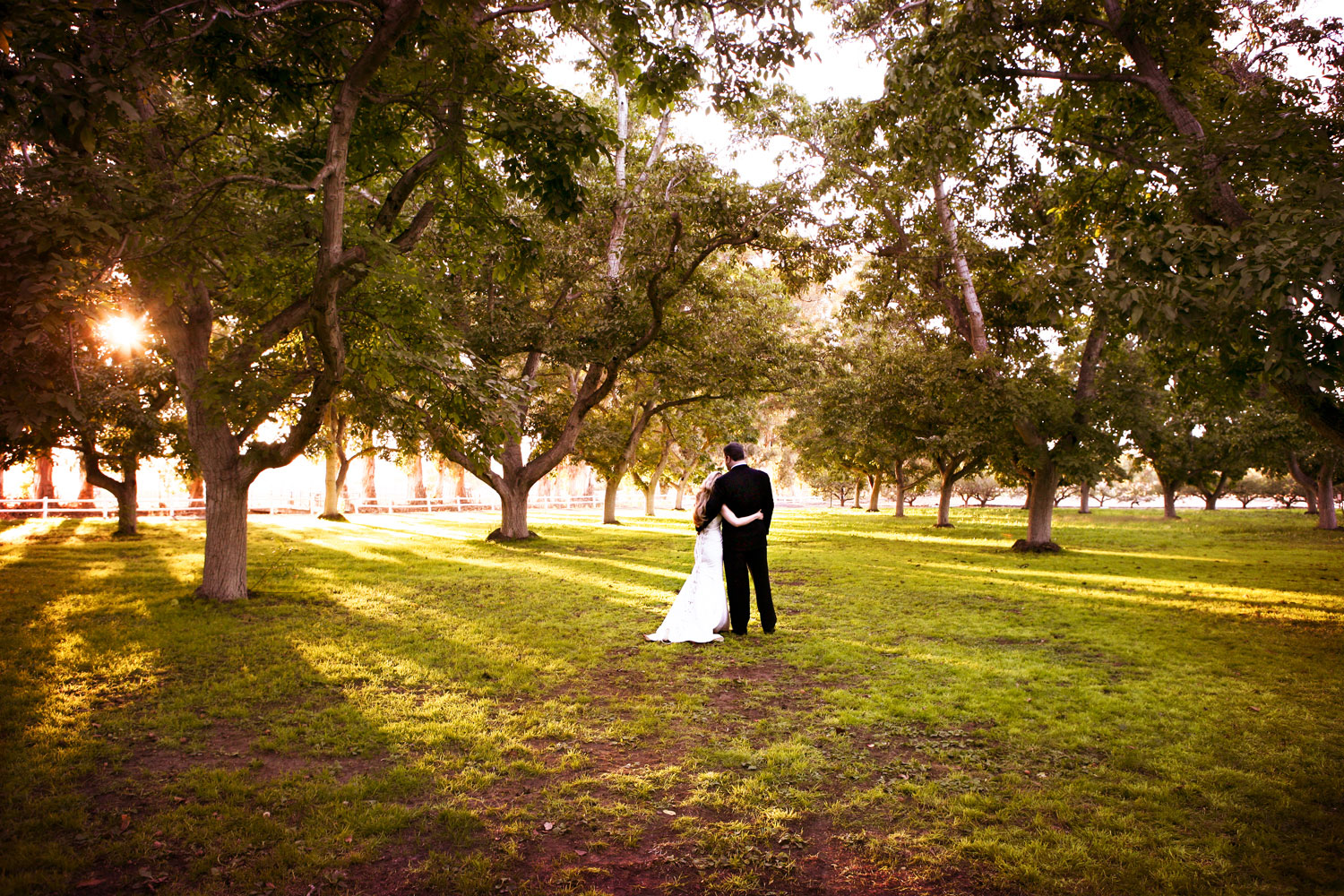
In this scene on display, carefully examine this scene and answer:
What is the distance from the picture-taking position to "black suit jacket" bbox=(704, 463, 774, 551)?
8.67 meters

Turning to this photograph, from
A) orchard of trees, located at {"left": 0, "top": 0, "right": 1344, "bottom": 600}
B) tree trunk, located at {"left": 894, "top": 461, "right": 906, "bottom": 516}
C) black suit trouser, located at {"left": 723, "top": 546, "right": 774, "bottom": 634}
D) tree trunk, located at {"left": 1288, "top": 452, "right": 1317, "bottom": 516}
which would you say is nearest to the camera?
orchard of trees, located at {"left": 0, "top": 0, "right": 1344, "bottom": 600}

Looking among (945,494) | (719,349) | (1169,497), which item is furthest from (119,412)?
(1169,497)

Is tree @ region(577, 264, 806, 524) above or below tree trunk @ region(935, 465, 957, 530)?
above

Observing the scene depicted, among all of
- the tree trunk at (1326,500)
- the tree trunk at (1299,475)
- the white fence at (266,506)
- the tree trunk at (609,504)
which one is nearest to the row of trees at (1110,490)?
the tree trunk at (1299,475)

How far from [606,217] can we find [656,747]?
16007mm

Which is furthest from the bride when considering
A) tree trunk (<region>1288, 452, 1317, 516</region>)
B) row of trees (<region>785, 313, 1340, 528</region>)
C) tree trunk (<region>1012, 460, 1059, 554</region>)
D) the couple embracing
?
tree trunk (<region>1288, 452, 1317, 516</region>)

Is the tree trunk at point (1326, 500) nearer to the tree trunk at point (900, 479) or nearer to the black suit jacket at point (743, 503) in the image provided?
the tree trunk at point (900, 479)

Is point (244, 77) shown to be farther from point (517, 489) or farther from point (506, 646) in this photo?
point (517, 489)

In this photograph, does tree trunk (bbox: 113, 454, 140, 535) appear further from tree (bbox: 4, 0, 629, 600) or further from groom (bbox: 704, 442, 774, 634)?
groom (bbox: 704, 442, 774, 634)

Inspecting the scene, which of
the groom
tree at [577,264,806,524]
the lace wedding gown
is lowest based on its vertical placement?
the lace wedding gown

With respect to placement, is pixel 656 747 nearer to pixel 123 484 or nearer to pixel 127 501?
pixel 127 501

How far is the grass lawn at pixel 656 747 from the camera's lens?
12.3 ft

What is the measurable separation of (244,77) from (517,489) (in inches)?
617

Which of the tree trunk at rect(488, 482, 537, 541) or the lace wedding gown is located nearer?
the lace wedding gown
